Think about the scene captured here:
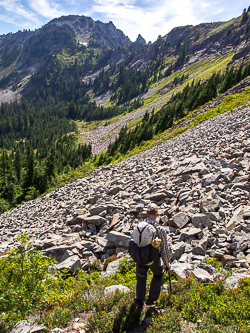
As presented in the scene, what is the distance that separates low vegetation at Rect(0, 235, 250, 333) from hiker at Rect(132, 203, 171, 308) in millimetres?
210

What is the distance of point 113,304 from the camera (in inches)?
202

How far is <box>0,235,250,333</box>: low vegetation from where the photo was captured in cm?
414

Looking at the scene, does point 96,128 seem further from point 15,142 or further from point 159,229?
point 159,229

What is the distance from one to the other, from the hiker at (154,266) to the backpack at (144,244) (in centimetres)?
15

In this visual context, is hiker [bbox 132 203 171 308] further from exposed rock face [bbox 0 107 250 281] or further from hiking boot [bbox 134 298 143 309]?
exposed rock face [bbox 0 107 250 281]

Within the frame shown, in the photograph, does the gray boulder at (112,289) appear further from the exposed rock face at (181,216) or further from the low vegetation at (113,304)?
the exposed rock face at (181,216)

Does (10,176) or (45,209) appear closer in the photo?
(45,209)

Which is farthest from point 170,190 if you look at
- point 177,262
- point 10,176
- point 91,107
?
point 91,107

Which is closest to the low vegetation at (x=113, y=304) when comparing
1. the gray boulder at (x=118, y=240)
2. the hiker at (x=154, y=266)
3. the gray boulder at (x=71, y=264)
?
the hiker at (x=154, y=266)

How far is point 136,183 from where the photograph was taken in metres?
14.9

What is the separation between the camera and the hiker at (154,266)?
497 cm

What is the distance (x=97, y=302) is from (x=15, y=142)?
173m

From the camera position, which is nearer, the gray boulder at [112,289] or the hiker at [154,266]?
the hiker at [154,266]

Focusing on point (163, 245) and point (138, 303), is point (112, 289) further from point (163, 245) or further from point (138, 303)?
point (163, 245)
